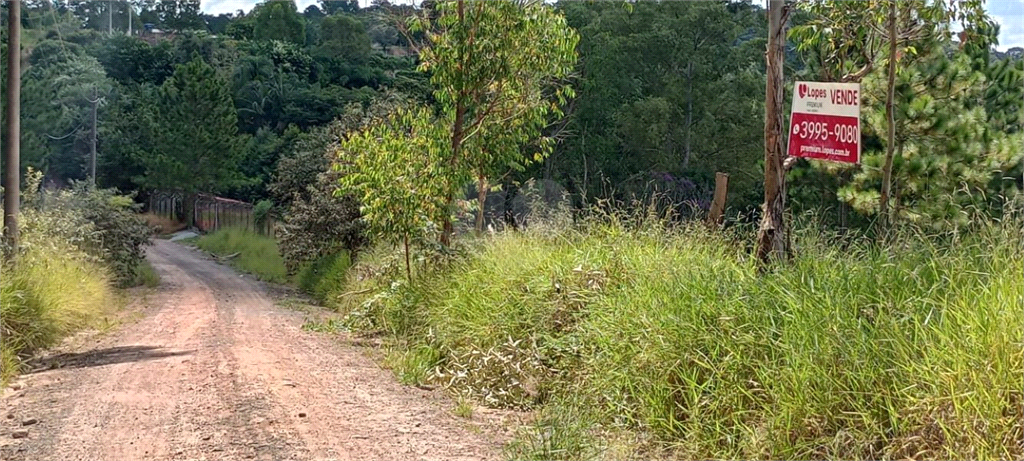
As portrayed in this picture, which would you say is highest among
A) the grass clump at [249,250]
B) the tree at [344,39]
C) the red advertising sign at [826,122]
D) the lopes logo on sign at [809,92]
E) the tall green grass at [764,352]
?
the tree at [344,39]

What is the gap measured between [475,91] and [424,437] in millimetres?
7432

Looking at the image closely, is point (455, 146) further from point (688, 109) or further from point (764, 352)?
point (688, 109)

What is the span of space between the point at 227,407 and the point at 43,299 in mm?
6327

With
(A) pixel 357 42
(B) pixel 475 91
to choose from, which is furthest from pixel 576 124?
(B) pixel 475 91

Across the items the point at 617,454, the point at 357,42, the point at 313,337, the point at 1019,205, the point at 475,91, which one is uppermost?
the point at 357,42

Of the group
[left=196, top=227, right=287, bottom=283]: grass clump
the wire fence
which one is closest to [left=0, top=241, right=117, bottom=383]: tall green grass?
[left=196, top=227, right=287, bottom=283]: grass clump

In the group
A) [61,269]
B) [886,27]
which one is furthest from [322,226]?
[886,27]

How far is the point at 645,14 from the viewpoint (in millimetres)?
31766

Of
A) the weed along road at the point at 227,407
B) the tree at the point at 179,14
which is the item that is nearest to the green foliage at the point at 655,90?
the tree at the point at 179,14

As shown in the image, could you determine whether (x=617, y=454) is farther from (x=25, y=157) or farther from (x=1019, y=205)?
(x=25, y=157)

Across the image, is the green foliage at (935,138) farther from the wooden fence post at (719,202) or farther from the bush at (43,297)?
the bush at (43,297)

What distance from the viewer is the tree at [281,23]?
27750mm

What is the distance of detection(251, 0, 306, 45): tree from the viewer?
2775cm

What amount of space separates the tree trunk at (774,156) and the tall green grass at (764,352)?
0.83 ft
